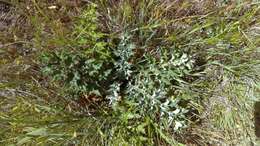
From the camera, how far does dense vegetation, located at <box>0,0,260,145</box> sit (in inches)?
84.6

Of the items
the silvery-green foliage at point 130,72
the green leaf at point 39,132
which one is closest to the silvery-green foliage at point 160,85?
the silvery-green foliage at point 130,72

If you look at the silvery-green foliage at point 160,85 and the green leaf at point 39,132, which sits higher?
the silvery-green foliage at point 160,85

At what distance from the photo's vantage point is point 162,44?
230 cm

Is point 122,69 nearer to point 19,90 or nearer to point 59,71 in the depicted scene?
point 59,71

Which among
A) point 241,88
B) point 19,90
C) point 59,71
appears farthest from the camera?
point 241,88

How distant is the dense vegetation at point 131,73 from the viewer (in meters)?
2.15

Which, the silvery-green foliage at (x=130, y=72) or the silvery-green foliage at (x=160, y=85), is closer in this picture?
the silvery-green foliage at (x=130, y=72)

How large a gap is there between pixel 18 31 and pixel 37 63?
0.23 m

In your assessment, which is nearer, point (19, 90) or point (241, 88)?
point (19, 90)

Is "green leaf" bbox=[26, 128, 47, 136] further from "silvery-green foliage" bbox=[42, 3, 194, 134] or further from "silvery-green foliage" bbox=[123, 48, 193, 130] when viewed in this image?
"silvery-green foliage" bbox=[123, 48, 193, 130]

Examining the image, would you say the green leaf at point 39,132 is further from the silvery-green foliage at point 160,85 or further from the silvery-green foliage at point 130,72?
the silvery-green foliage at point 160,85

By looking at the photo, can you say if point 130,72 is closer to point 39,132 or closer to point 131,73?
point 131,73

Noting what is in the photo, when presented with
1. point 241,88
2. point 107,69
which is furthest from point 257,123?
point 107,69

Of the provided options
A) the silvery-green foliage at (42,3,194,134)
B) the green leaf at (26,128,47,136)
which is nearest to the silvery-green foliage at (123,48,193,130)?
the silvery-green foliage at (42,3,194,134)
